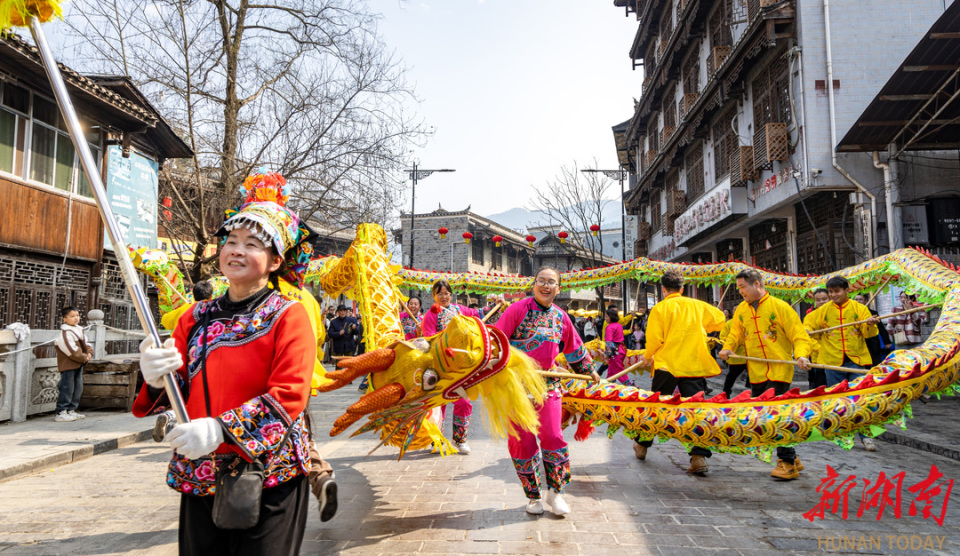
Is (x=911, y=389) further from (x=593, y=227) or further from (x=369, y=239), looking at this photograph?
(x=593, y=227)

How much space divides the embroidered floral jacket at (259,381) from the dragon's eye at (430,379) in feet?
3.70

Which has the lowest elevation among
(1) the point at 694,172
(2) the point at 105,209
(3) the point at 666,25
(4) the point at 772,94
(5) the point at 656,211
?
(2) the point at 105,209

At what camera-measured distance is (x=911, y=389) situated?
3.91 metres

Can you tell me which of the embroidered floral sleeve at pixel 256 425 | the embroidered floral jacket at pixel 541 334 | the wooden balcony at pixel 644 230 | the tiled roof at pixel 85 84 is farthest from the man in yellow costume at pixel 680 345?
the wooden balcony at pixel 644 230

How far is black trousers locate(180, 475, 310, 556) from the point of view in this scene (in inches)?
79.0

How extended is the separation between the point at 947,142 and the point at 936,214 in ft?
4.40

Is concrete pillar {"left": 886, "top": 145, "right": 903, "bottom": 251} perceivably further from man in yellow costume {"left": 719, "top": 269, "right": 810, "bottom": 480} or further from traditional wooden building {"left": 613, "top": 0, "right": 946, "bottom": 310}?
man in yellow costume {"left": 719, "top": 269, "right": 810, "bottom": 480}

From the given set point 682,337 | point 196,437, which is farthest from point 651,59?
point 196,437

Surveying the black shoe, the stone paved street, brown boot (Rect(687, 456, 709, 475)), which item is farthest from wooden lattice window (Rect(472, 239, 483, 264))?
the black shoe

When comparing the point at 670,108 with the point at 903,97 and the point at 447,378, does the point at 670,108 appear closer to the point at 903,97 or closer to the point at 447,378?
the point at 903,97

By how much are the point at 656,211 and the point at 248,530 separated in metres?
27.8

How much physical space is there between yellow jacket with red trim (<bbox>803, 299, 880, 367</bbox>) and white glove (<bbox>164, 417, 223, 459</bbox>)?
6.80 meters

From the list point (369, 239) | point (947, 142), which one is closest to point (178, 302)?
point (369, 239)

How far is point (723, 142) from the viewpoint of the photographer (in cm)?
1775
